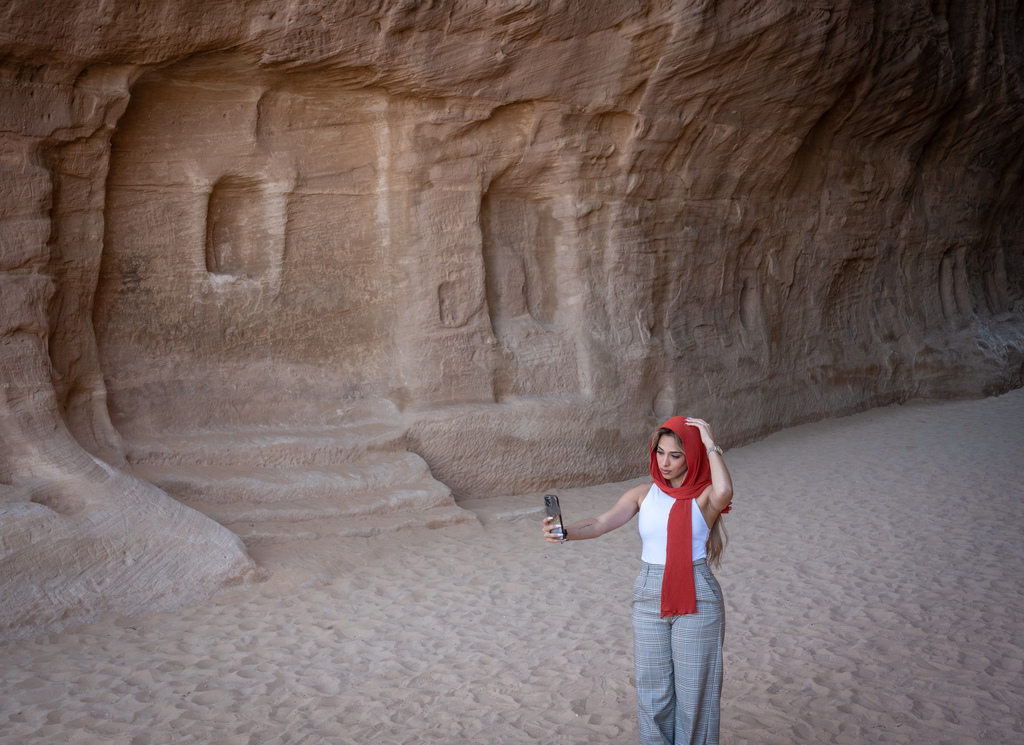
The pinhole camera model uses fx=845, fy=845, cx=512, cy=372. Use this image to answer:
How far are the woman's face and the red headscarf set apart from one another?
17 mm

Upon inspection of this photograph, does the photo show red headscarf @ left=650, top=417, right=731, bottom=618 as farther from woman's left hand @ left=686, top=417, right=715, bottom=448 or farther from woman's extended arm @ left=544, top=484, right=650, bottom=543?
woman's extended arm @ left=544, top=484, right=650, bottom=543

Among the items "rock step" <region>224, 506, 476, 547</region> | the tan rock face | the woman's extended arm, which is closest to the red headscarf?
the woman's extended arm

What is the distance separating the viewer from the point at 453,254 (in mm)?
8031

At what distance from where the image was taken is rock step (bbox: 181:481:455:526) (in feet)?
21.4

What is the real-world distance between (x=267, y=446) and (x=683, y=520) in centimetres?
506

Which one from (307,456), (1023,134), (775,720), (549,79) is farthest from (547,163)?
(1023,134)

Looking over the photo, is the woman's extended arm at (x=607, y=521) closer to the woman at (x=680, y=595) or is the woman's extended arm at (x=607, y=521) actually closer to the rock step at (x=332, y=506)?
the woman at (x=680, y=595)

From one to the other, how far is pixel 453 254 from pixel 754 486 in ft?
12.4

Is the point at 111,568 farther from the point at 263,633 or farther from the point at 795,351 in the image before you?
the point at 795,351

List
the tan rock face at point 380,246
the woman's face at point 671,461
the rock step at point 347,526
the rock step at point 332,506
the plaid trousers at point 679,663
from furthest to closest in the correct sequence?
the rock step at point 332,506 → the rock step at point 347,526 → the tan rock face at point 380,246 → the woman's face at point 671,461 → the plaid trousers at point 679,663

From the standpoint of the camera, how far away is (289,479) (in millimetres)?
6977

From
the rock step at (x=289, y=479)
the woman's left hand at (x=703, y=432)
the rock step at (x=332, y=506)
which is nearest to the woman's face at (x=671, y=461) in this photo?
the woman's left hand at (x=703, y=432)

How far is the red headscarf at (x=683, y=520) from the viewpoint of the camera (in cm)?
281

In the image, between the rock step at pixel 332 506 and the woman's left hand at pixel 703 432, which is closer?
the woman's left hand at pixel 703 432
